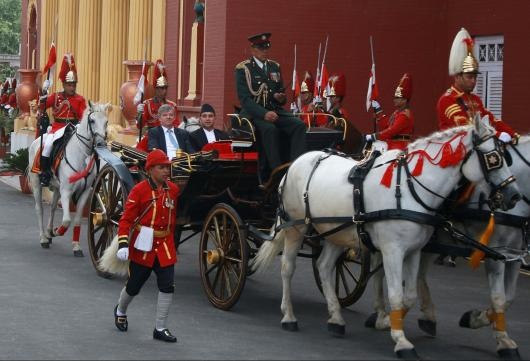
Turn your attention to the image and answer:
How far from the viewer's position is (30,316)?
10.4m

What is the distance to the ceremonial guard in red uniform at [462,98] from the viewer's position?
32.9ft

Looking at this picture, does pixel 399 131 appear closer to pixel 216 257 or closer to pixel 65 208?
pixel 65 208

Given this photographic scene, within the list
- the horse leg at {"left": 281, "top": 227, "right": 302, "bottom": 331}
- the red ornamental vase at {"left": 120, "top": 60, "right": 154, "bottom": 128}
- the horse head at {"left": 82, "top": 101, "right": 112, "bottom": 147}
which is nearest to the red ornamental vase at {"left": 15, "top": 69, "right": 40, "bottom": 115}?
the red ornamental vase at {"left": 120, "top": 60, "right": 154, "bottom": 128}

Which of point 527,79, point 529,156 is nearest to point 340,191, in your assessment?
point 529,156

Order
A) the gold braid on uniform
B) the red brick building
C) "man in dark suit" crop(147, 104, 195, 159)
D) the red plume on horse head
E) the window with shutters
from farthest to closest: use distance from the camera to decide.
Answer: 1. the red brick building
2. the window with shutters
3. the red plume on horse head
4. "man in dark suit" crop(147, 104, 195, 159)
5. the gold braid on uniform

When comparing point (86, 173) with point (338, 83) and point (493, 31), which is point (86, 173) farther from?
point (493, 31)

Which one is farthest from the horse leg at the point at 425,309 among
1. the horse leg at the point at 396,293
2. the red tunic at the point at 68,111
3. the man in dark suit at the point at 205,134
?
the red tunic at the point at 68,111

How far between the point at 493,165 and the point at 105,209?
5.66 m

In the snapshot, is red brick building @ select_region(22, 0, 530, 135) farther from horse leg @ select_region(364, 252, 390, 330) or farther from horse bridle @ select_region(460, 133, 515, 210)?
horse bridle @ select_region(460, 133, 515, 210)

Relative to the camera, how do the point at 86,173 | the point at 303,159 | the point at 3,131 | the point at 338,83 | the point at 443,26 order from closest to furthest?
the point at 303,159 → the point at 86,173 → the point at 338,83 → the point at 443,26 → the point at 3,131

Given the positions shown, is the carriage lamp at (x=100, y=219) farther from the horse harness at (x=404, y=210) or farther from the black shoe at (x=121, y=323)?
the horse harness at (x=404, y=210)

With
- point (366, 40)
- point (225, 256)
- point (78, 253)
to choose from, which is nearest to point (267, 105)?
point (225, 256)

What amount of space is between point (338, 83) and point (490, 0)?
3.57m

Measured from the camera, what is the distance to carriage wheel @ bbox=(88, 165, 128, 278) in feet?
42.2
